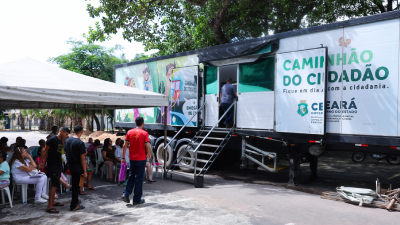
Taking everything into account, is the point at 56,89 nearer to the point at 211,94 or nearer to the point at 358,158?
the point at 211,94

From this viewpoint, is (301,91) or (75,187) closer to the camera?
(75,187)

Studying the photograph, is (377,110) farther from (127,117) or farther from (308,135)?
(127,117)

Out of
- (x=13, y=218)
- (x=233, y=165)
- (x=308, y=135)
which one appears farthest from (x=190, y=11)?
(x=13, y=218)

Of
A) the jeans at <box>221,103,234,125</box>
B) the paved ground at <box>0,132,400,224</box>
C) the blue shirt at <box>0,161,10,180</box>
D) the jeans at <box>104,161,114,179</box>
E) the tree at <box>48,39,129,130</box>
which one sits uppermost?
the tree at <box>48,39,129,130</box>

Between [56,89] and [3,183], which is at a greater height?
[56,89]

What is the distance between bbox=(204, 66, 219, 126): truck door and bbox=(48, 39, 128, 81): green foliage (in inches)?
733

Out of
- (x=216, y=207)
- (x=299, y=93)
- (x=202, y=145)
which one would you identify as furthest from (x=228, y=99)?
(x=216, y=207)

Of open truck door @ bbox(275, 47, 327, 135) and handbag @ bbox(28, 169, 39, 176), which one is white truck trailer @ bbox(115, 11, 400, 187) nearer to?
open truck door @ bbox(275, 47, 327, 135)

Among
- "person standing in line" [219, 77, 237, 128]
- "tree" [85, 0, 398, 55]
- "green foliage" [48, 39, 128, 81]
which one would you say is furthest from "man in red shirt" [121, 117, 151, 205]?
"green foliage" [48, 39, 128, 81]

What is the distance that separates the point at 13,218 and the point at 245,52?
623 cm

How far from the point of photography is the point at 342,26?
6812mm

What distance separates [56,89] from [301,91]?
5.26 meters

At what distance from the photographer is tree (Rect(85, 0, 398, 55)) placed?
1396 centimetres

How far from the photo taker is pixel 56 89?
6422mm
